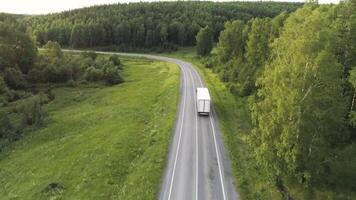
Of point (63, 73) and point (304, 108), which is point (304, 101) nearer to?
point (304, 108)

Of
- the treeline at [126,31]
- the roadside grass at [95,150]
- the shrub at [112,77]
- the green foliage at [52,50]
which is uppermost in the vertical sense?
the treeline at [126,31]

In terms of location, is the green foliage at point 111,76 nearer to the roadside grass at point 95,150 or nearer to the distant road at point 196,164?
the roadside grass at point 95,150

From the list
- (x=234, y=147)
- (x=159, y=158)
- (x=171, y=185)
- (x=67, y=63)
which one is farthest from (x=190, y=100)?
(x=67, y=63)

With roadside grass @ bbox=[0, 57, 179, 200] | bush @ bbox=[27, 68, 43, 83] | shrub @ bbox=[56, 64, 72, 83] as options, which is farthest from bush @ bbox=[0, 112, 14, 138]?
shrub @ bbox=[56, 64, 72, 83]

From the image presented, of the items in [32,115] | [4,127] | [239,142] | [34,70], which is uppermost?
[34,70]

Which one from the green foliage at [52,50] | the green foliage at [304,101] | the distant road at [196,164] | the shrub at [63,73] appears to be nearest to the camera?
the green foliage at [304,101]

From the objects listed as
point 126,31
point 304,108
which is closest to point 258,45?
point 304,108

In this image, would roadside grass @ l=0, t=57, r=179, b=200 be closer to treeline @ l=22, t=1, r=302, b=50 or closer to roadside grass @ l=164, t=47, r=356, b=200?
roadside grass @ l=164, t=47, r=356, b=200

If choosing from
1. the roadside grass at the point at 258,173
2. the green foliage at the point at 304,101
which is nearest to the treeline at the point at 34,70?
the roadside grass at the point at 258,173
